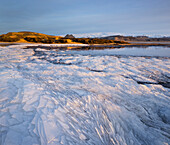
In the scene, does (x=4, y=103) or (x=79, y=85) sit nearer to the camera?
(x=4, y=103)

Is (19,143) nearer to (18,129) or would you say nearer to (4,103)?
(18,129)

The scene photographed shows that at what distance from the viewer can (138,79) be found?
12.3 feet

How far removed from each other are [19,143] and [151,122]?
207 cm

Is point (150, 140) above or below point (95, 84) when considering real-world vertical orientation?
below

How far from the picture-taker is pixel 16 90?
2.52 meters

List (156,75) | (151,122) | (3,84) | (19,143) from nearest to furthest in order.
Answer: (19,143) → (151,122) → (3,84) → (156,75)

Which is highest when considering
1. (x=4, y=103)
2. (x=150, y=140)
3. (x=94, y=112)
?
(x=4, y=103)

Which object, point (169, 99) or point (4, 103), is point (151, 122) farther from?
point (4, 103)

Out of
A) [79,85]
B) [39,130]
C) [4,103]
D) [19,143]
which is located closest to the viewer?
[19,143]

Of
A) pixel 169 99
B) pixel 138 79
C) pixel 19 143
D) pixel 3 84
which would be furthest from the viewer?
pixel 138 79

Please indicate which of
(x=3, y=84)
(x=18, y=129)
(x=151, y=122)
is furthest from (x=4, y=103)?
(x=151, y=122)

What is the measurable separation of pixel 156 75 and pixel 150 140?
331cm

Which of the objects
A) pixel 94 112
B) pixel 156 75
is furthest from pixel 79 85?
pixel 156 75

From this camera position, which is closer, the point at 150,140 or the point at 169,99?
the point at 150,140
